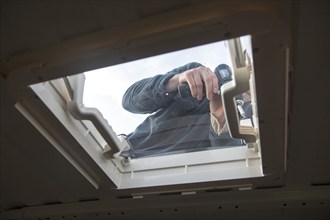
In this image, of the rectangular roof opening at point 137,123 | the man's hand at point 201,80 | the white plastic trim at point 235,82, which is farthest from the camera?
the man's hand at point 201,80

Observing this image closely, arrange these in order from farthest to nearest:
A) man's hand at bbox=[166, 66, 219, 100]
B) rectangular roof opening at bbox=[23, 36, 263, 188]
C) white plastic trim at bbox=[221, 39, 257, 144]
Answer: man's hand at bbox=[166, 66, 219, 100], rectangular roof opening at bbox=[23, 36, 263, 188], white plastic trim at bbox=[221, 39, 257, 144]

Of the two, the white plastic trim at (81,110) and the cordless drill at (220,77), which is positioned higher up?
the cordless drill at (220,77)

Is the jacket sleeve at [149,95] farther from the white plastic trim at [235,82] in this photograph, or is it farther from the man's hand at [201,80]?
the white plastic trim at [235,82]

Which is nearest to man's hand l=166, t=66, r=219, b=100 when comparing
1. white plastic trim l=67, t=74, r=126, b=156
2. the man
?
the man

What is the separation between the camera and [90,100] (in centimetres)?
128

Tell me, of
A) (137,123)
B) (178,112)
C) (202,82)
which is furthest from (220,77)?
(137,123)

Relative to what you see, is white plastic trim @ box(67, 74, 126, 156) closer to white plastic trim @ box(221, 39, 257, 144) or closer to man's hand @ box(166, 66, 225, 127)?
man's hand @ box(166, 66, 225, 127)

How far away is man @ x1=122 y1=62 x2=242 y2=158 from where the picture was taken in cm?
123

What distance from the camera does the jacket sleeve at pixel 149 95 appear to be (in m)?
1.26

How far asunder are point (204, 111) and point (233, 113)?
256mm

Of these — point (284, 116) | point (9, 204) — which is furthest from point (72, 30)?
point (9, 204)

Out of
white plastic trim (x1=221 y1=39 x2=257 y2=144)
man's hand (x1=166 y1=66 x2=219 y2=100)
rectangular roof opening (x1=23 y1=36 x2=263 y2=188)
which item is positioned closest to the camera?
white plastic trim (x1=221 y1=39 x2=257 y2=144)

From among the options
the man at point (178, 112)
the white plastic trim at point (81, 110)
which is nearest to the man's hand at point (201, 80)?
the man at point (178, 112)

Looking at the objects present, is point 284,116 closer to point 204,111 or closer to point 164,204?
point 204,111
